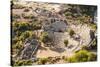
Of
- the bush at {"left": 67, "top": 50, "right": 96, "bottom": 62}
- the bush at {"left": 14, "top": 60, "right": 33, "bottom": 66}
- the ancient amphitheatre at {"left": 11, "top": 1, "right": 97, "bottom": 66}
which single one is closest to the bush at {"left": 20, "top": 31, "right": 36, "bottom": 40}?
the ancient amphitheatre at {"left": 11, "top": 1, "right": 97, "bottom": 66}

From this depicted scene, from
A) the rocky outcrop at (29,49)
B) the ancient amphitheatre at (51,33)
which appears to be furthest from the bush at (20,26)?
the rocky outcrop at (29,49)

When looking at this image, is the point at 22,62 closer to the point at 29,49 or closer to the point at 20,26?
the point at 29,49

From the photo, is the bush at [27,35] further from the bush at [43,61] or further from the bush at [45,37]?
the bush at [43,61]

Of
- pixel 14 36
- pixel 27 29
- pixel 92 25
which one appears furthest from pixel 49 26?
pixel 92 25

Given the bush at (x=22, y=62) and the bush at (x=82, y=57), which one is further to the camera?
the bush at (x=82, y=57)

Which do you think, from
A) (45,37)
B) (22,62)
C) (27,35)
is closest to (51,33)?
(45,37)

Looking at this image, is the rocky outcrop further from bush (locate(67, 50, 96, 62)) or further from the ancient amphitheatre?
bush (locate(67, 50, 96, 62))

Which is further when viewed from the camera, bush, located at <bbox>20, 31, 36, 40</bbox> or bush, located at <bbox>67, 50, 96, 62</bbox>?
bush, located at <bbox>67, 50, 96, 62</bbox>

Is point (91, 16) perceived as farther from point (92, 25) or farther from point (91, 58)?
point (91, 58)

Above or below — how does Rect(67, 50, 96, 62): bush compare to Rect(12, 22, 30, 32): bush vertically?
below

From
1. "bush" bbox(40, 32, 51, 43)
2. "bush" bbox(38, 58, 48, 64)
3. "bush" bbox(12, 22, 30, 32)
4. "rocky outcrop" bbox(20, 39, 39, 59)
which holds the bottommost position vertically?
"bush" bbox(38, 58, 48, 64)
